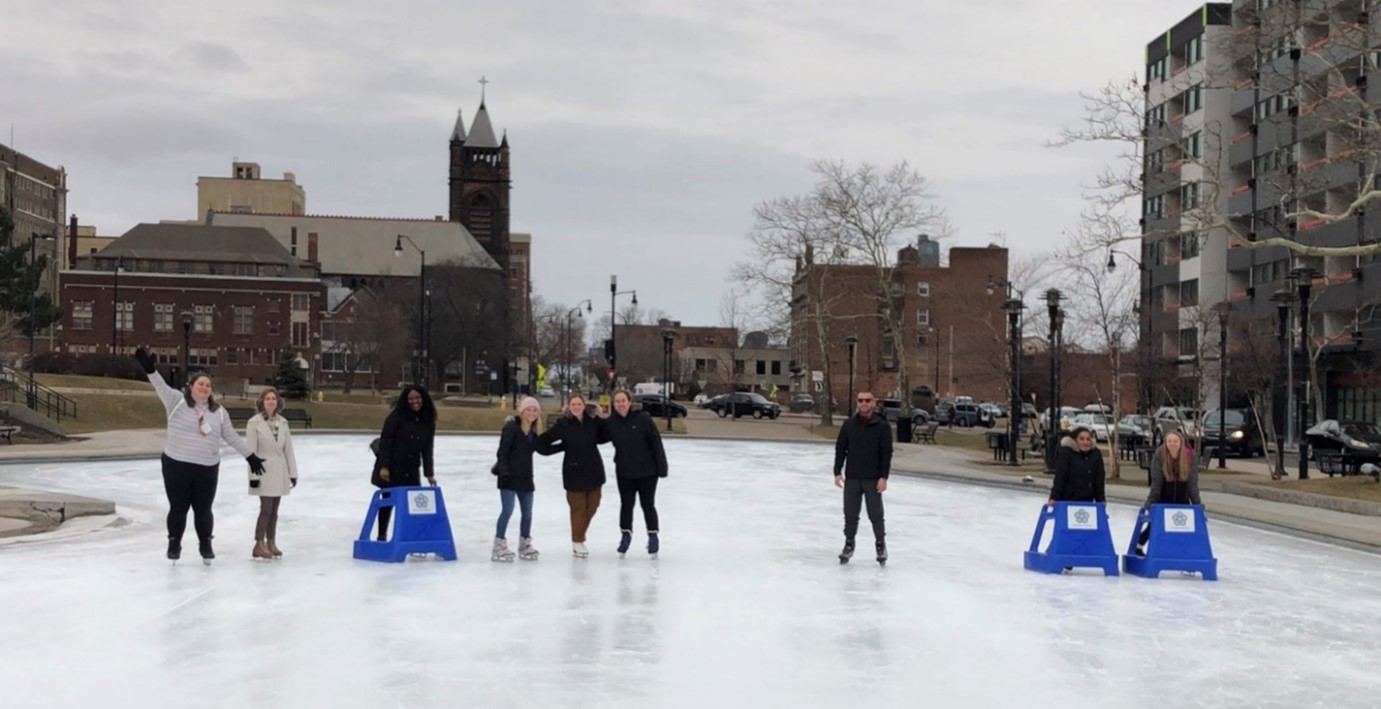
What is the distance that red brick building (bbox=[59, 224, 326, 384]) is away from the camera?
107 m

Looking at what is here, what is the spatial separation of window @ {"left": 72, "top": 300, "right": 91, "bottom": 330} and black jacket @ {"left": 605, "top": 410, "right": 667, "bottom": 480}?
10426 cm

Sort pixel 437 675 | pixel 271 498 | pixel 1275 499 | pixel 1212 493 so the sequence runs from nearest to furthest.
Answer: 1. pixel 437 675
2. pixel 271 498
3. pixel 1275 499
4. pixel 1212 493

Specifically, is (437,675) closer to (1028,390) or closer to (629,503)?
(629,503)

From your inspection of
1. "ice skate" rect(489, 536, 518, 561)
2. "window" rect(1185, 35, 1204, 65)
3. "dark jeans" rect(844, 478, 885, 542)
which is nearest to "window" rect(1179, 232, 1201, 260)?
"window" rect(1185, 35, 1204, 65)

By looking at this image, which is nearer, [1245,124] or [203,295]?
[1245,124]

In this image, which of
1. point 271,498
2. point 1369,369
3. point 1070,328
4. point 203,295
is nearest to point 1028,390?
point 1070,328

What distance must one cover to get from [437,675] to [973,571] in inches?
290

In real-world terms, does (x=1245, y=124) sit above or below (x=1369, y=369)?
above

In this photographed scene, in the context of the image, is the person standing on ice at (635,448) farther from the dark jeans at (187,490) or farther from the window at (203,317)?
the window at (203,317)

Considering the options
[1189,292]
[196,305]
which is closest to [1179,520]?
[1189,292]

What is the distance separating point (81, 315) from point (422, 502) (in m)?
104

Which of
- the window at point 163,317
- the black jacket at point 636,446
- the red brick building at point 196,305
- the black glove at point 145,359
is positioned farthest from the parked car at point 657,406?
the window at point 163,317

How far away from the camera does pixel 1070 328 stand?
6925cm

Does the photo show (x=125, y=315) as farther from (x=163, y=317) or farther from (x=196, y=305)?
(x=196, y=305)
